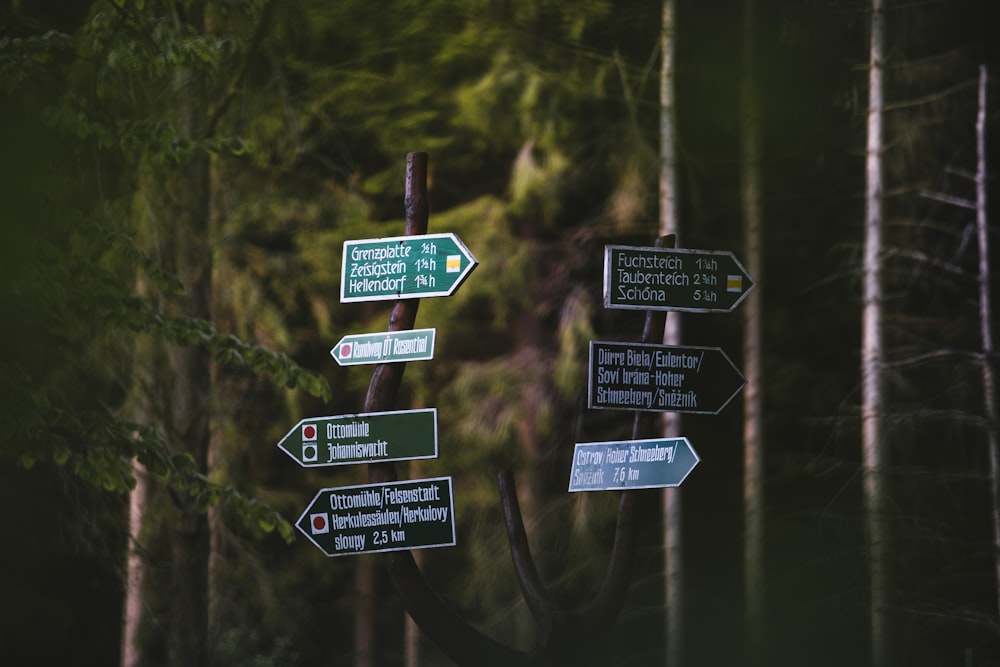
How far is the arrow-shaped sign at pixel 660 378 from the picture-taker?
7.24 m

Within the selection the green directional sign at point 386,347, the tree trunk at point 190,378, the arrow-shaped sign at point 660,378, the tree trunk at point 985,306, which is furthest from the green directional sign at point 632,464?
the tree trunk at point 985,306

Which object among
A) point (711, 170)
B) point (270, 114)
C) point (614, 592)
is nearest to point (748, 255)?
point (711, 170)

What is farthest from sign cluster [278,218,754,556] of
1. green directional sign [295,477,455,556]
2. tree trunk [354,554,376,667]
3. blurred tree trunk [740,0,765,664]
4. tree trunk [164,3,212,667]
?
tree trunk [354,554,376,667]

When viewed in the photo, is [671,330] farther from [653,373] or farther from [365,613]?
[365,613]

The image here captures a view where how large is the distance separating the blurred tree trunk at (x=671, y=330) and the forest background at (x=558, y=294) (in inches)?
13.2

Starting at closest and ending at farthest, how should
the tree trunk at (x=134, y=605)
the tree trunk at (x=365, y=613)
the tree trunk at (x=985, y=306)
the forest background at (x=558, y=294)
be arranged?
the tree trunk at (x=985, y=306) → the forest background at (x=558, y=294) → the tree trunk at (x=134, y=605) → the tree trunk at (x=365, y=613)

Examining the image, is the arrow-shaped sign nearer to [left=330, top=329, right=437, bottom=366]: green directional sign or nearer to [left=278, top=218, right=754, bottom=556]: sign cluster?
[left=278, top=218, right=754, bottom=556]: sign cluster

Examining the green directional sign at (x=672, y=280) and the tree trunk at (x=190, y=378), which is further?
the tree trunk at (x=190, y=378)

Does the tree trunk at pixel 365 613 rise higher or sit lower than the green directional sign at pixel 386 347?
lower

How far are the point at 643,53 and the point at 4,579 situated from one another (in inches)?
411

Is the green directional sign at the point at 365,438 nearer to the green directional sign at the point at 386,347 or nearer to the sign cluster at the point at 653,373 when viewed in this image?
the green directional sign at the point at 386,347

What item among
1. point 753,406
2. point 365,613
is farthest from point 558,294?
point 365,613

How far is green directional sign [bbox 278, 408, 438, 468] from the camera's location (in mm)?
7230

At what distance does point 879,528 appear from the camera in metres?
13.5
